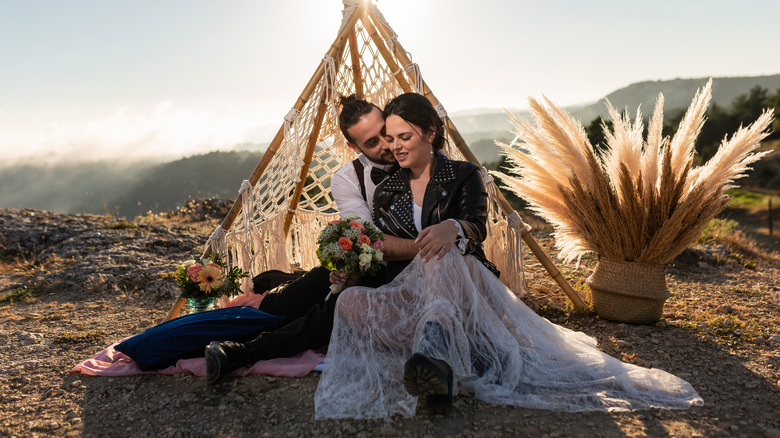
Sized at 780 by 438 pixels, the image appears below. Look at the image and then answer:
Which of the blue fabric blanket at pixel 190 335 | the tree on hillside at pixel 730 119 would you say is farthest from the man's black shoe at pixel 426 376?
the tree on hillside at pixel 730 119

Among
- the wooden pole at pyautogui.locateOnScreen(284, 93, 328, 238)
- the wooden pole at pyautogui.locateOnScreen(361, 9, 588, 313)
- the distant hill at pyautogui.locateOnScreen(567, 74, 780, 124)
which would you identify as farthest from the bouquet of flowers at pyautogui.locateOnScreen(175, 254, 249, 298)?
the distant hill at pyautogui.locateOnScreen(567, 74, 780, 124)

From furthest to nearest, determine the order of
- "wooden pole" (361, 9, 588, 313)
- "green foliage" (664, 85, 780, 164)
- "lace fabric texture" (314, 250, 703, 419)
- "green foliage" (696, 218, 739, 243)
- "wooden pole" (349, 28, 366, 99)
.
A: "green foliage" (664, 85, 780, 164)
"green foliage" (696, 218, 739, 243)
"wooden pole" (349, 28, 366, 99)
"wooden pole" (361, 9, 588, 313)
"lace fabric texture" (314, 250, 703, 419)

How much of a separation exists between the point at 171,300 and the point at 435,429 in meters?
3.06

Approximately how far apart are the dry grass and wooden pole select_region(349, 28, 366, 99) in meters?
1.36

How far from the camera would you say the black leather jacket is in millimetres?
2414

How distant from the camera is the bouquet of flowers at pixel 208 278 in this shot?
3.08 m

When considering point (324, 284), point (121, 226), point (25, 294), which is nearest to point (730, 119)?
point (121, 226)

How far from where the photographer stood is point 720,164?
276cm

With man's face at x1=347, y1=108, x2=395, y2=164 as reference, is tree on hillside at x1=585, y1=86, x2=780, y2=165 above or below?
above

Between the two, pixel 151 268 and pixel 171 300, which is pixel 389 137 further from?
pixel 151 268

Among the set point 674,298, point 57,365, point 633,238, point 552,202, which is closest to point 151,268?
point 57,365

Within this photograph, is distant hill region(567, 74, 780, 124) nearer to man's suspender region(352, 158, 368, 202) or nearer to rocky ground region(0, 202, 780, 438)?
rocky ground region(0, 202, 780, 438)

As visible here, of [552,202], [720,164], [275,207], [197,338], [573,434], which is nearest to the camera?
[573,434]

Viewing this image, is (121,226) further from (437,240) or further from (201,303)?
(437,240)
